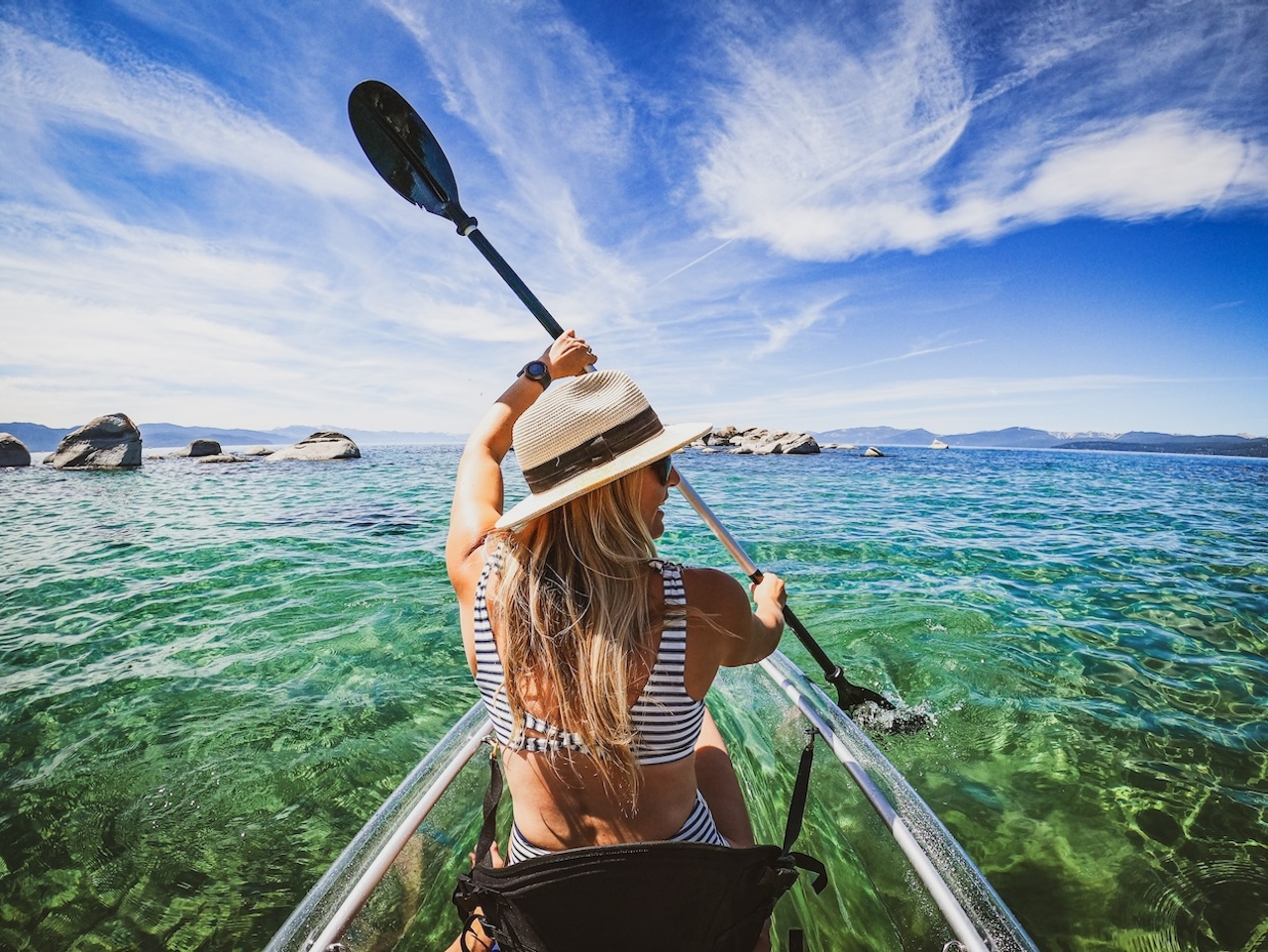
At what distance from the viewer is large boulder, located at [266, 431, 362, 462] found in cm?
3862

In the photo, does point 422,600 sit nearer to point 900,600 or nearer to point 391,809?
point 391,809

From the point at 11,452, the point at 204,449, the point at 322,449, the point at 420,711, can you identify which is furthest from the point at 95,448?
the point at 420,711

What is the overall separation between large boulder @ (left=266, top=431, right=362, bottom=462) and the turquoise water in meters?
29.7

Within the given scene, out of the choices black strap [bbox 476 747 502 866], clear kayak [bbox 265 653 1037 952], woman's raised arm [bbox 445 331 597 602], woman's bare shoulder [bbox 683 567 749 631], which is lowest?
clear kayak [bbox 265 653 1037 952]

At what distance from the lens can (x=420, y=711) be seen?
475 cm

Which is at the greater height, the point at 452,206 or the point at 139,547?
the point at 452,206

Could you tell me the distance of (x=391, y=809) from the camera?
2320mm

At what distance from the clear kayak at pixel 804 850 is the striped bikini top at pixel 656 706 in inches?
38.6

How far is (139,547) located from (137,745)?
26.7 feet

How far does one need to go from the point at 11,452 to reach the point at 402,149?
44.5 metres

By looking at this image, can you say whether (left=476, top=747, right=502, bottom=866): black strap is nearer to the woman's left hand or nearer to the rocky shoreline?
the woman's left hand

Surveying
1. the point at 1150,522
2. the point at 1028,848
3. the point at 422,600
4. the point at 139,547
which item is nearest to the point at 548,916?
the point at 1028,848

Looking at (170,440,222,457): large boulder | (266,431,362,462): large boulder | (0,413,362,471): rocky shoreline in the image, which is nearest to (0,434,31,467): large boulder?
(0,413,362,471): rocky shoreline

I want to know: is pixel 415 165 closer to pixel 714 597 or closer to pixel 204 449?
pixel 714 597
